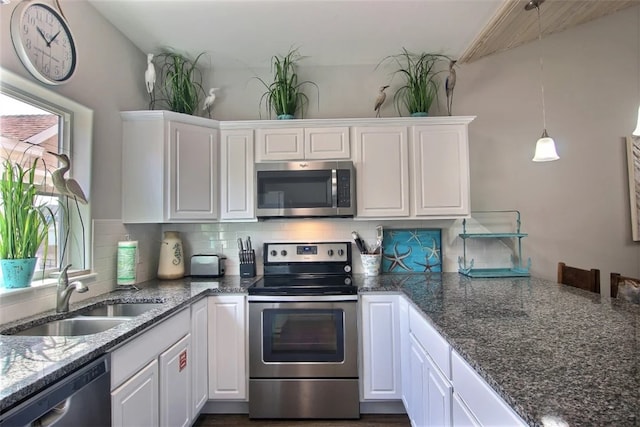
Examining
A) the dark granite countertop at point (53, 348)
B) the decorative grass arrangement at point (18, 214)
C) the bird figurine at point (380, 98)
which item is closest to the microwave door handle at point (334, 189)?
the bird figurine at point (380, 98)

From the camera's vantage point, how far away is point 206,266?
8.50 ft

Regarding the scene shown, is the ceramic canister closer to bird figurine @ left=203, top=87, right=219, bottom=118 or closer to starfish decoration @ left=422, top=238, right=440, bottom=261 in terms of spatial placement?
bird figurine @ left=203, top=87, right=219, bottom=118

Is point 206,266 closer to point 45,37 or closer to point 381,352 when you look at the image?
point 381,352

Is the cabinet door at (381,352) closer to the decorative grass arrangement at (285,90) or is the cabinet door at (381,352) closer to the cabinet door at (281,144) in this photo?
the cabinet door at (281,144)

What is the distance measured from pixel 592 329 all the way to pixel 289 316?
159 centimetres

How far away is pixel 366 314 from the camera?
2.16 metres

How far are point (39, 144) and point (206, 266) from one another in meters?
1.33

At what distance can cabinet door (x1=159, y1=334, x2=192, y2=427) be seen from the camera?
1628mm

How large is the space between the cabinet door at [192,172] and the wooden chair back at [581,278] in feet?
8.42

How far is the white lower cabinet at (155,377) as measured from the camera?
1.29 m

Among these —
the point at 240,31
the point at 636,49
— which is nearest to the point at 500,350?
the point at 240,31

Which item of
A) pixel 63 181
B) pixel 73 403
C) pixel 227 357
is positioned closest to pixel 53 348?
pixel 73 403

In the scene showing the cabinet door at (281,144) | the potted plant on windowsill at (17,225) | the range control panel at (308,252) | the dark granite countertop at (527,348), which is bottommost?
the dark granite countertop at (527,348)

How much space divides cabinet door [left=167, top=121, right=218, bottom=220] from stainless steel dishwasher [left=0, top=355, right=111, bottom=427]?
130 centimetres
